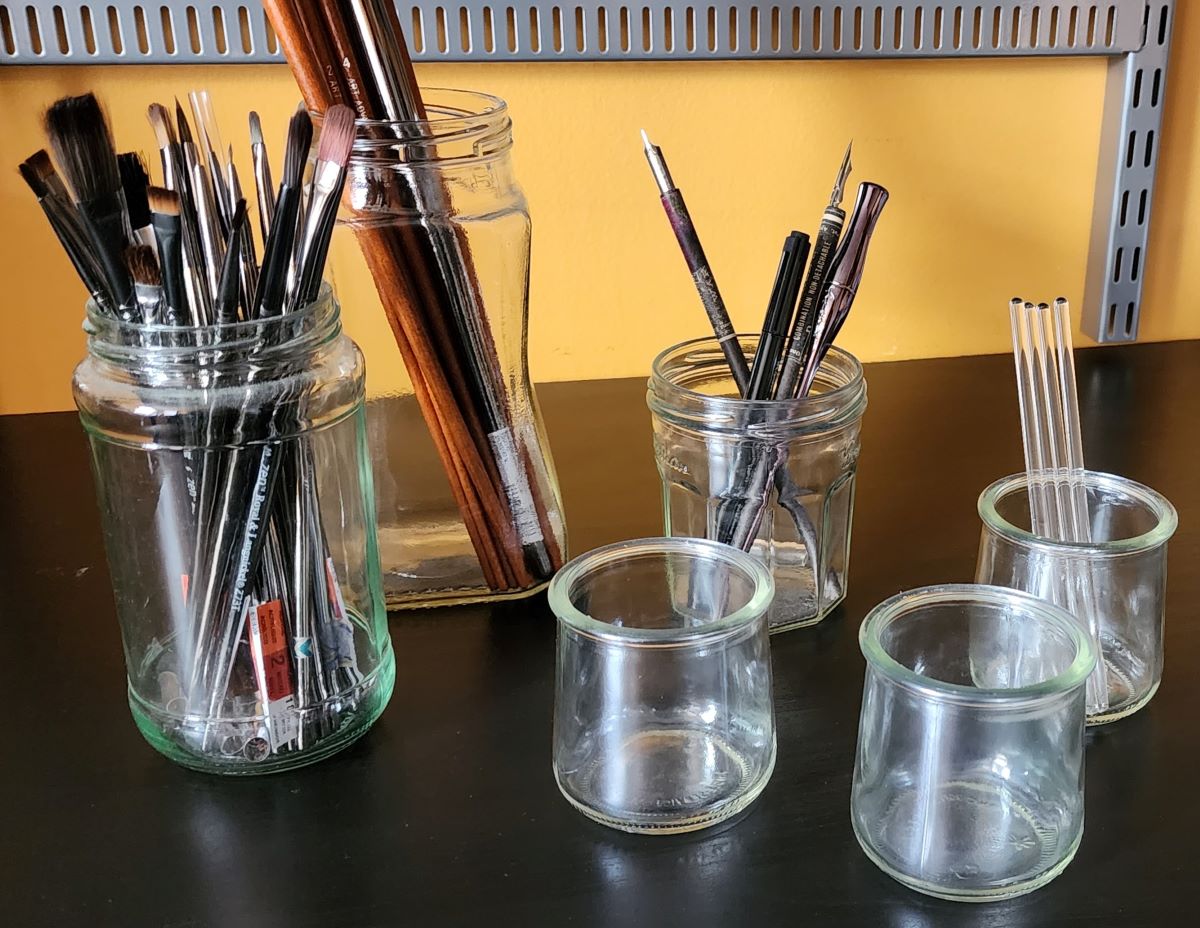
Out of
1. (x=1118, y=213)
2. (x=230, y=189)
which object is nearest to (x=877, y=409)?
(x=1118, y=213)

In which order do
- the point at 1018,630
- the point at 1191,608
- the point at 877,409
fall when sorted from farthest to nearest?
the point at 877,409
the point at 1191,608
the point at 1018,630

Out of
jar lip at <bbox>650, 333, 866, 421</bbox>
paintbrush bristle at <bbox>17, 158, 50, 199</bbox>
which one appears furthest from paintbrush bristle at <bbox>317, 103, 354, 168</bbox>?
jar lip at <bbox>650, 333, 866, 421</bbox>

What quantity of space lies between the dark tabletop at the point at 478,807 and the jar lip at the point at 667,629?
8 centimetres

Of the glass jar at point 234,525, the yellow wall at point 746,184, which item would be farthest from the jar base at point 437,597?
the yellow wall at point 746,184

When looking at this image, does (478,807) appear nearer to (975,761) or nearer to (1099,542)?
(975,761)

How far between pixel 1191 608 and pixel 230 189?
0.51 meters

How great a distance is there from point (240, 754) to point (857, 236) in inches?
14.3

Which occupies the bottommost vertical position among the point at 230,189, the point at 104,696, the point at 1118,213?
the point at 104,696

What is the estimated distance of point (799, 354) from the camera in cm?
59

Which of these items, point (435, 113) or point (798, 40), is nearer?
point (435, 113)

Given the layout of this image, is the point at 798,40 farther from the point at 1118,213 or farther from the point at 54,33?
the point at 54,33

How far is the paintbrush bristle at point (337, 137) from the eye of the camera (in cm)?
47

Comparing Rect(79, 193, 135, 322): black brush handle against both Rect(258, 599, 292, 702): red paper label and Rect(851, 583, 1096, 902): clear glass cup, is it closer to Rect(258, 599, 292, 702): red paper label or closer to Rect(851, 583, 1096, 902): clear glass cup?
Rect(258, 599, 292, 702): red paper label

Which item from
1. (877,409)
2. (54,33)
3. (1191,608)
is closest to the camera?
(1191,608)
